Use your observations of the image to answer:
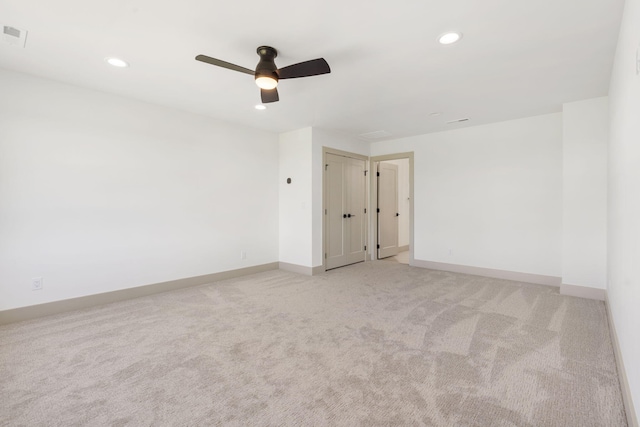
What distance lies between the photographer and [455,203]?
17.5ft

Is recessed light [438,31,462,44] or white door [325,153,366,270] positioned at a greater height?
recessed light [438,31,462,44]

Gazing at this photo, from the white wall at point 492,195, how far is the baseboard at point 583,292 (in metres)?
0.46

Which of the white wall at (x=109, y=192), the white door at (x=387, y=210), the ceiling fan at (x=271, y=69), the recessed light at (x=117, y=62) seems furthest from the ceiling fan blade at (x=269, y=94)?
the white door at (x=387, y=210)

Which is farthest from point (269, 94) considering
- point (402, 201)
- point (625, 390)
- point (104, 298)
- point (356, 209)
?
point (402, 201)

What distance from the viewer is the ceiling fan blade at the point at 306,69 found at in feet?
7.81

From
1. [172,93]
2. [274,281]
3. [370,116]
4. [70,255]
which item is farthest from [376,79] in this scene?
[70,255]

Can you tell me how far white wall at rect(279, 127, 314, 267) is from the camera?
5.18 m

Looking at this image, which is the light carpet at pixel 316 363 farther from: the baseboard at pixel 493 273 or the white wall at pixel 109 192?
the baseboard at pixel 493 273

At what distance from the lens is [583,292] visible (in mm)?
3814

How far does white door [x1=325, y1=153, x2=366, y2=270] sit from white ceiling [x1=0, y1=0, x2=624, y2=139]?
5.88 ft

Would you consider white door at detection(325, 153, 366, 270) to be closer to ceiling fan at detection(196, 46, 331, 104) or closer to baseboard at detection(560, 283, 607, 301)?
ceiling fan at detection(196, 46, 331, 104)

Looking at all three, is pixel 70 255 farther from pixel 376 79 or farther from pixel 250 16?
pixel 376 79

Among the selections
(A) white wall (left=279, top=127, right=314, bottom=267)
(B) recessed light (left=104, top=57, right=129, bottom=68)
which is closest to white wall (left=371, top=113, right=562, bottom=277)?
(A) white wall (left=279, top=127, right=314, bottom=267)

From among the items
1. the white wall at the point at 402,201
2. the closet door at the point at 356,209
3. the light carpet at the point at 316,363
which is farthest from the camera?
the white wall at the point at 402,201
